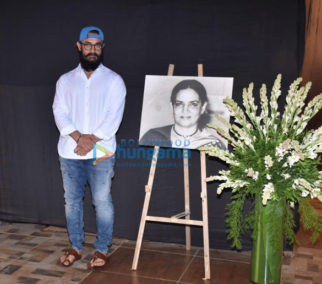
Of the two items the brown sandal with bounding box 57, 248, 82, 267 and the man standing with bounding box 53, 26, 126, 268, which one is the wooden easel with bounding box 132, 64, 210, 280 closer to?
the man standing with bounding box 53, 26, 126, 268

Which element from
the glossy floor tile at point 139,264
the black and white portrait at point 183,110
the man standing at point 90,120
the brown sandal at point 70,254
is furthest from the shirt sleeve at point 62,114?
the glossy floor tile at point 139,264

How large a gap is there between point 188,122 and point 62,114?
88cm

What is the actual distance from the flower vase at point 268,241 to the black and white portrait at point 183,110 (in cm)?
53

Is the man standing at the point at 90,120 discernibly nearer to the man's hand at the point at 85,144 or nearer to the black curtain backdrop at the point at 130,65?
the man's hand at the point at 85,144

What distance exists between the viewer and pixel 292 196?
2.69 metres

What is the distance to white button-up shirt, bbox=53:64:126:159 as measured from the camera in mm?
3031

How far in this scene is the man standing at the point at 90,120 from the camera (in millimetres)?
3020

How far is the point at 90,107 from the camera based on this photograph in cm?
306

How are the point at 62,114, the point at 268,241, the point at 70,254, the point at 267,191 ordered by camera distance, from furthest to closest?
1. the point at 70,254
2. the point at 62,114
3. the point at 268,241
4. the point at 267,191

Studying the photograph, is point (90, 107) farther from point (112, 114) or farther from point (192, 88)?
point (192, 88)

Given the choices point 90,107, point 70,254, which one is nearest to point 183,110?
point 90,107

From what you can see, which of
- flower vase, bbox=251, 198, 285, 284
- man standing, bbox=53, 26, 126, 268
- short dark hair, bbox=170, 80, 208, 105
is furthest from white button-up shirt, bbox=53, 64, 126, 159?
flower vase, bbox=251, 198, 285, 284

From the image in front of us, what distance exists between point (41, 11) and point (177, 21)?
4.06ft

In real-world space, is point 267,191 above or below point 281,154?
below
